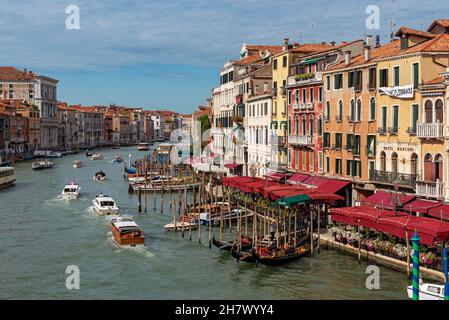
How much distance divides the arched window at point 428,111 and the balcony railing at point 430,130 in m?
0.32

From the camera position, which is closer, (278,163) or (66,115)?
(278,163)

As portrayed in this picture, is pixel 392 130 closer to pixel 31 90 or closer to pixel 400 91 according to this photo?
pixel 400 91

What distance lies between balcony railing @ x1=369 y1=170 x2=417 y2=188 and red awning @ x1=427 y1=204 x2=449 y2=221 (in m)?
1.96

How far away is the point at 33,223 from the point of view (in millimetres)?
27609

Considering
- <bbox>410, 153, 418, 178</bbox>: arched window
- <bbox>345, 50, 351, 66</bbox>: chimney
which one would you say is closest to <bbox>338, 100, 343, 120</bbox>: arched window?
<bbox>345, 50, 351, 66</bbox>: chimney

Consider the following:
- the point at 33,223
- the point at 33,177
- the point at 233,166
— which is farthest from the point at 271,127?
the point at 33,177

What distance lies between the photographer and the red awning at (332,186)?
945 inches

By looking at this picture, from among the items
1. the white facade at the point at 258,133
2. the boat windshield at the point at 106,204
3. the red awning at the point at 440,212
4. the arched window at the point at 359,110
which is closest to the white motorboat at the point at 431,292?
the red awning at the point at 440,212

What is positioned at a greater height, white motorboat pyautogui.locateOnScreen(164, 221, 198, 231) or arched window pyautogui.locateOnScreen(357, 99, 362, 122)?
arched window pyautogui.locateOnScreen(357, 99, 362, 122)

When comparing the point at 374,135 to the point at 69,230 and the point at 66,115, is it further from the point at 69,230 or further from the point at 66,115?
the point at 66,115

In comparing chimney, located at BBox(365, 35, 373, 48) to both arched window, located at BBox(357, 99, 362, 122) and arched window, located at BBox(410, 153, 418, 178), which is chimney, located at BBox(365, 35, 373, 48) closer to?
arched window, located at BBox(357, 99, 362, 122)

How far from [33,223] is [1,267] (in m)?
8.15

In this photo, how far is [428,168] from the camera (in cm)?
1977

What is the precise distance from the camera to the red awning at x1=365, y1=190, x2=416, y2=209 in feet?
65.8
